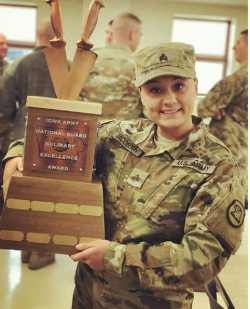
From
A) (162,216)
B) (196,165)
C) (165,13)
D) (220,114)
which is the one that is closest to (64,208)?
(162,216)

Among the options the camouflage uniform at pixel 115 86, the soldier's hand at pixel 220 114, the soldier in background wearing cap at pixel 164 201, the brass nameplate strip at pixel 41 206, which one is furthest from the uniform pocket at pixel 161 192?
the soldier's hand at pixel 220 114

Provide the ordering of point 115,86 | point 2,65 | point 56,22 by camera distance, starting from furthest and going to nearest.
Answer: point 2,65 → point 115,86 → point 56,22

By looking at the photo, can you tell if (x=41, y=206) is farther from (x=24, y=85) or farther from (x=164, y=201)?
(x=24, y=85)

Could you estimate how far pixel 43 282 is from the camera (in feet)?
8.58

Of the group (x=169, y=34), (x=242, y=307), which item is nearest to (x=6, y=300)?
(x=242, y=307)

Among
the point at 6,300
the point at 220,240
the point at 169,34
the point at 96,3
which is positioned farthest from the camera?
the point at 169,34

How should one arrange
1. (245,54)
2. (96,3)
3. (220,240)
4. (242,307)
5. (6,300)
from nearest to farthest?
(220,240), (96,3), (242,307), (6,300), (245,54)

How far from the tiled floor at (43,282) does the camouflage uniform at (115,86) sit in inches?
39.8

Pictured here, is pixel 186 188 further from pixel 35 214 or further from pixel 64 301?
pixel 64 301

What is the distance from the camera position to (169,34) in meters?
6.43

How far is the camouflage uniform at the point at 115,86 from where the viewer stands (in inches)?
96.8

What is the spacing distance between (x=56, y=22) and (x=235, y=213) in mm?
666

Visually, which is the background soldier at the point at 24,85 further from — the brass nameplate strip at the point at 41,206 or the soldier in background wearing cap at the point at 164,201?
the brass nameplate strip at the point at 41,206

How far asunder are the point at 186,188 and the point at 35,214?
39 centimetres
